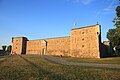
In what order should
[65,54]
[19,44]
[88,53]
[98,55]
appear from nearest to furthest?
[98,55], [88,53], [65,54], [19,44]

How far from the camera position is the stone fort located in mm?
36625

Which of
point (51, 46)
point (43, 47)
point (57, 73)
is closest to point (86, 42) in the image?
point (51, 46)

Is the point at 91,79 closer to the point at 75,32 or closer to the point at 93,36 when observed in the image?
the point at 93,36

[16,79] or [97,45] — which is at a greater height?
[97,45]

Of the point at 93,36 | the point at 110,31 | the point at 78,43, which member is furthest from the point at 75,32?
the point at 110,31

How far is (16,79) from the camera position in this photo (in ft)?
23.8

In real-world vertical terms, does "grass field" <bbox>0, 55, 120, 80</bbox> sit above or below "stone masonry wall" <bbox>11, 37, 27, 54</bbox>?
below

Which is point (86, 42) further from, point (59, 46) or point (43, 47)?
point (43, 47)

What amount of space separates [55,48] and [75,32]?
10453 mm

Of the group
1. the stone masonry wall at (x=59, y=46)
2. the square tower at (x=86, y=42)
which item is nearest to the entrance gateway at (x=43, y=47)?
the stone masonry wall at (x=59, y=46)

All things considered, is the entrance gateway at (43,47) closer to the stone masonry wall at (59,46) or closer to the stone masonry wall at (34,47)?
the stone masonry wall at (59,46)

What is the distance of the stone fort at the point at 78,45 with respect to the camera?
36.6 metres

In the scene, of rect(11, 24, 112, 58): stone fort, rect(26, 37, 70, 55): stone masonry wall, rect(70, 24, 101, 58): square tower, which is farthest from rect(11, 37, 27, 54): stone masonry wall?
rect(70, 24, 101, 58): square tower

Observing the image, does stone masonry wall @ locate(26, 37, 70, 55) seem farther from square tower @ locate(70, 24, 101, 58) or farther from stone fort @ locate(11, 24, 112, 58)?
square tower @ locate(70, 24, 101, 58)
